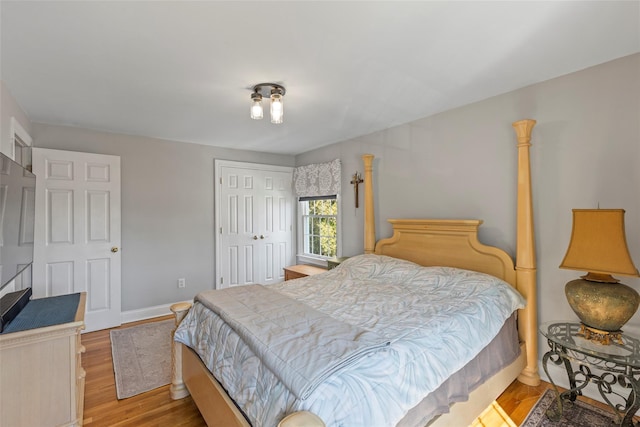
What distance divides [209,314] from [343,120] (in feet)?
7.71

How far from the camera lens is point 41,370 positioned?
5.38 ft

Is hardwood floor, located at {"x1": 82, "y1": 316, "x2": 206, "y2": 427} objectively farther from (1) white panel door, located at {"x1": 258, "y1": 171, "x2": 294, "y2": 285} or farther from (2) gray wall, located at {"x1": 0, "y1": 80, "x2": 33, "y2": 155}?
(1) white panel door, located at {"x1": 258, "y1": 171, "x2": 294, "y2": 285}

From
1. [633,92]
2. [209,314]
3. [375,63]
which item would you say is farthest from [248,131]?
[633,92]

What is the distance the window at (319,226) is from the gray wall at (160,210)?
152cm

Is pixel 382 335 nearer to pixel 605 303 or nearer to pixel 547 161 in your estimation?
pixel 605 303

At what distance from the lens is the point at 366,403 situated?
110 cm

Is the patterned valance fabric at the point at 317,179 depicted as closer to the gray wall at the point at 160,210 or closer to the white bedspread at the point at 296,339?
the gray wall at the point at 160,210

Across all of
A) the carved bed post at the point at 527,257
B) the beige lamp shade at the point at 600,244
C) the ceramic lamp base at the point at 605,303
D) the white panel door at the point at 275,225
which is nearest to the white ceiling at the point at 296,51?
the carved bed post at the point at 527,257

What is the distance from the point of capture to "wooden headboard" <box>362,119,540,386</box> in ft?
7.20

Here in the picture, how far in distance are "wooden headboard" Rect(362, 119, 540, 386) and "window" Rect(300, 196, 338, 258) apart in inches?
46.9

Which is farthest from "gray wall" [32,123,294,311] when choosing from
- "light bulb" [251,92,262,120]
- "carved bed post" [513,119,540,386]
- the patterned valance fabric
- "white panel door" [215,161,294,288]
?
"carved bed post" [513,119,540,386]

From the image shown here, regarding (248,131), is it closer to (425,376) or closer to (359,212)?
(359,212)

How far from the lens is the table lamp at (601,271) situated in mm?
1644

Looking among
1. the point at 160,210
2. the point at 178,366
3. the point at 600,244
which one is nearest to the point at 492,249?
the point at 600,244
